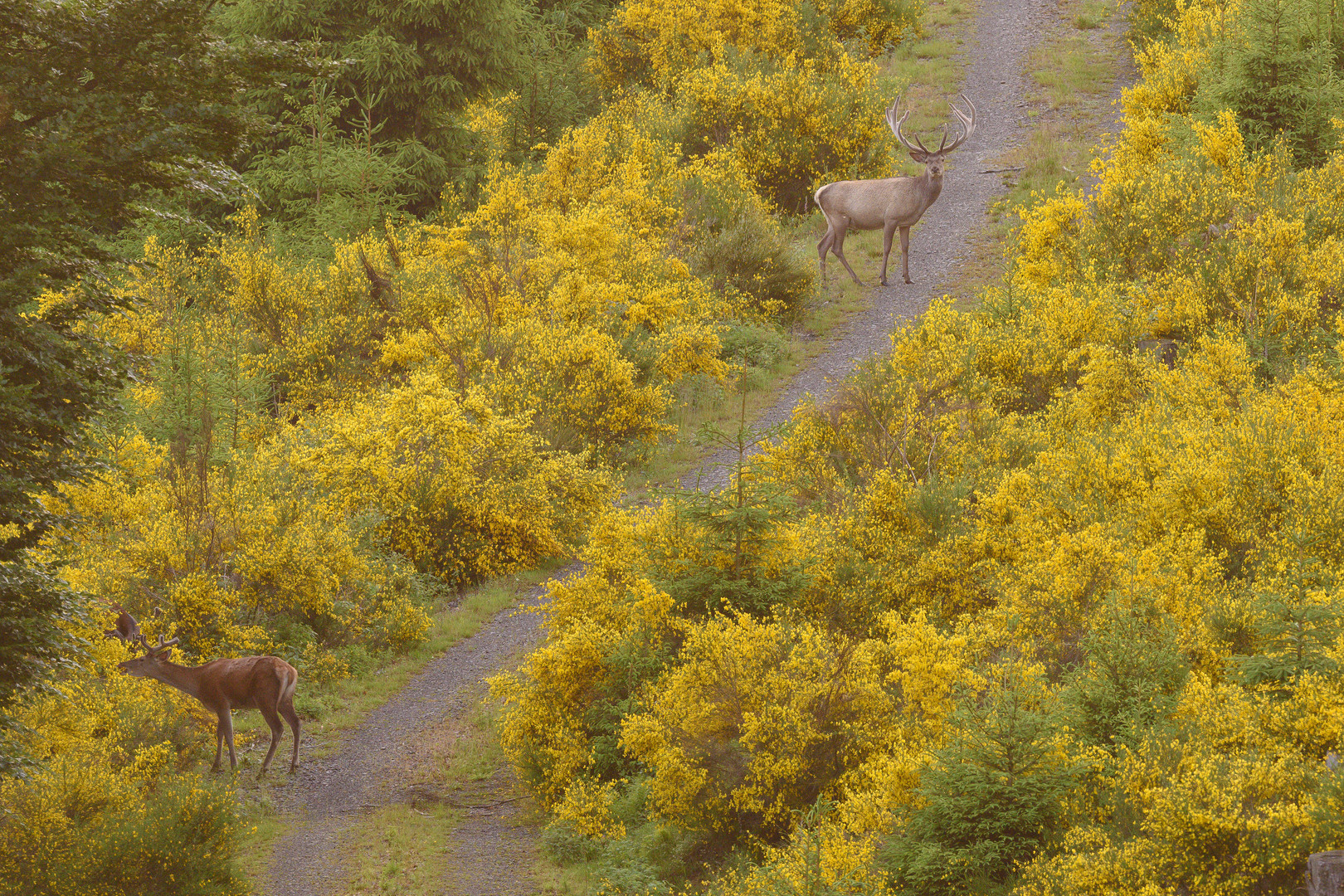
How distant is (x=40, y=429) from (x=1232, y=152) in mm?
15178

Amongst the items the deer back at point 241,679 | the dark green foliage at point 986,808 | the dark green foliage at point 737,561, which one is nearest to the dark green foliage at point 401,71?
the deer back at point 241,679

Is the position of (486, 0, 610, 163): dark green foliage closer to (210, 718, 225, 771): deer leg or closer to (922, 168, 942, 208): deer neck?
(922, 168, 942, 208): deer neck

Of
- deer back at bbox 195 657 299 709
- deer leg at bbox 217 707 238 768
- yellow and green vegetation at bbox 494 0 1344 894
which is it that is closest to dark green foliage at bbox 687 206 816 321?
yellow and green vegetation at bbox 494 0 1344 894

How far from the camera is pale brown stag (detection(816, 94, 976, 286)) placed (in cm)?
2067

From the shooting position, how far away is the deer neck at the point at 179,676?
1070cm

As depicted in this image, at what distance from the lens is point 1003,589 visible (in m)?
10.2

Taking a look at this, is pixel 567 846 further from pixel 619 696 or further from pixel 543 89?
pixel 543 89

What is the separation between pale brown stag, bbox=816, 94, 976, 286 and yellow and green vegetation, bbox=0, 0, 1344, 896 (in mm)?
762

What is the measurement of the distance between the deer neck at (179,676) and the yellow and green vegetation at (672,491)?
0.87ft

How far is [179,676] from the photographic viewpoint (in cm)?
1071

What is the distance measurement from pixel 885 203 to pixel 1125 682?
14282mm

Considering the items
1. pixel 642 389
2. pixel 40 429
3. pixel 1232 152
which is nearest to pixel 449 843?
pixel 40 429

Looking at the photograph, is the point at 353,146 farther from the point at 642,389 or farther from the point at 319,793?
the point at 319,793

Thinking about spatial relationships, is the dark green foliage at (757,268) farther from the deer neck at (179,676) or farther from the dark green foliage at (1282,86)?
the deer neck at (179,676)
